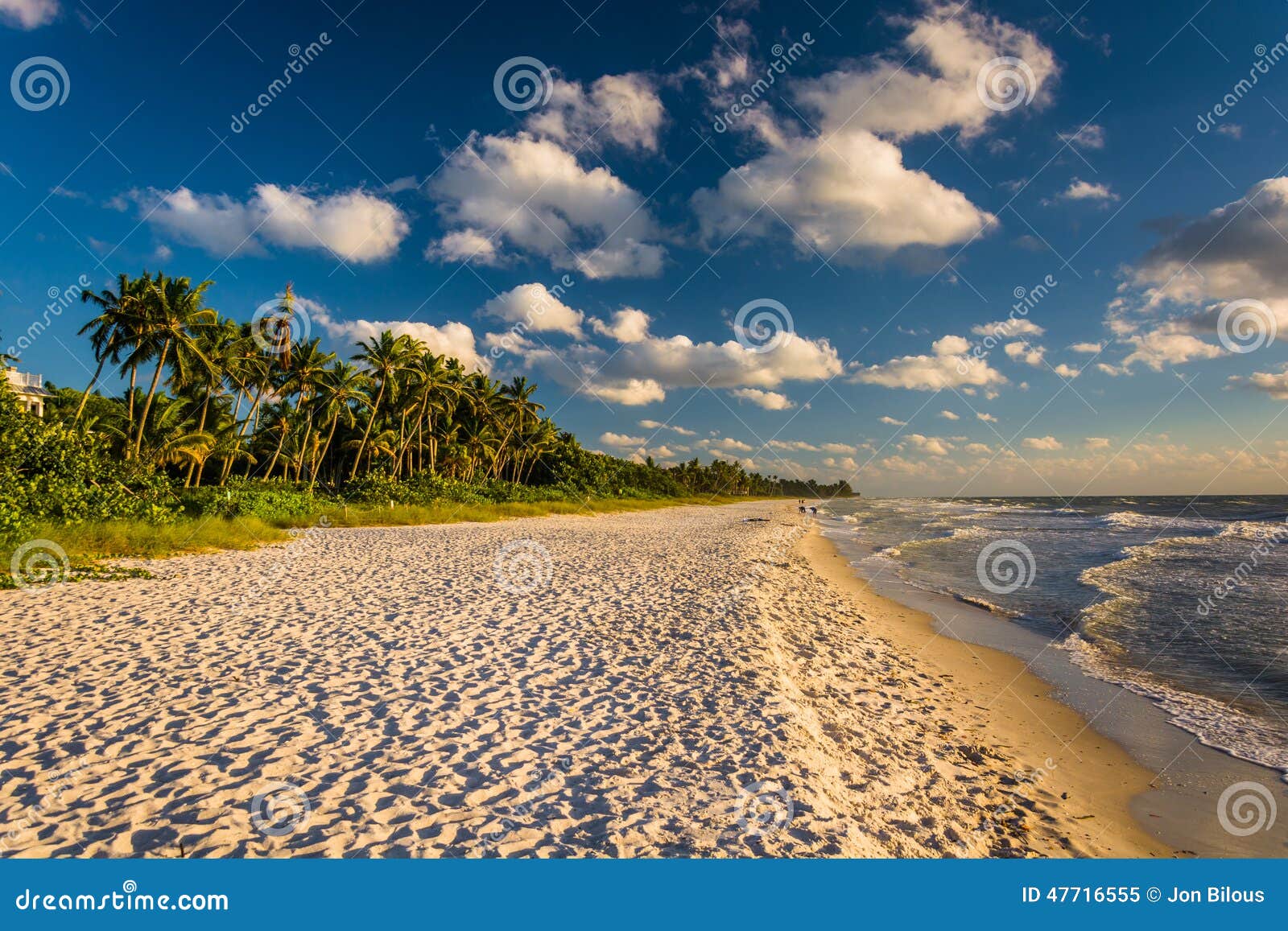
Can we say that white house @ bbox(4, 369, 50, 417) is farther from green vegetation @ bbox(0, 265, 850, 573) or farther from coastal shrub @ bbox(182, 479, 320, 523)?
coastal shrub @ bbox(182, 479, 320, 523)

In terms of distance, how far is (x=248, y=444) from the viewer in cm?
4728

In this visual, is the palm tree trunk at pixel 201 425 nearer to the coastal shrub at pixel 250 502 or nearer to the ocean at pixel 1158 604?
the coastal shrub at pixel 250 502

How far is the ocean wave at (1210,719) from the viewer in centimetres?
690

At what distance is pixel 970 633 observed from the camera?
12258 millimetres

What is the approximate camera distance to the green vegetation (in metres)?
15.3

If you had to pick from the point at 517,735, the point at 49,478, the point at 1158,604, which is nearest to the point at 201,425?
the point at 49,478

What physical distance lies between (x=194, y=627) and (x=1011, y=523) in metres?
53.7

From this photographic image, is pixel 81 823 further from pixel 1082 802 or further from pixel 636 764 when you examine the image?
pixel 1082 802

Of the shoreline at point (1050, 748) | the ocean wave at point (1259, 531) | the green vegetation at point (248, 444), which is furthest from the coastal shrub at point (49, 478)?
the ocean wave at point (1259, 531)

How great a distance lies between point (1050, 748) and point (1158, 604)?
11656mm

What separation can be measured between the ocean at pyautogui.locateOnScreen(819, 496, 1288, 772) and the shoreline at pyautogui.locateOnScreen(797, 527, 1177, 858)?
146 cm

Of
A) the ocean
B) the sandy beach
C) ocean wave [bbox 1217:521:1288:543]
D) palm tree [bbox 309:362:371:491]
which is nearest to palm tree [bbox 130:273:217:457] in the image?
palm tree [bbox 309:362:371:491]

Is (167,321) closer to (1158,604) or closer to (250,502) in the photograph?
(250,502)

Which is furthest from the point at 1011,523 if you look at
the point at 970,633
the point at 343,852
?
the point at 343,852
